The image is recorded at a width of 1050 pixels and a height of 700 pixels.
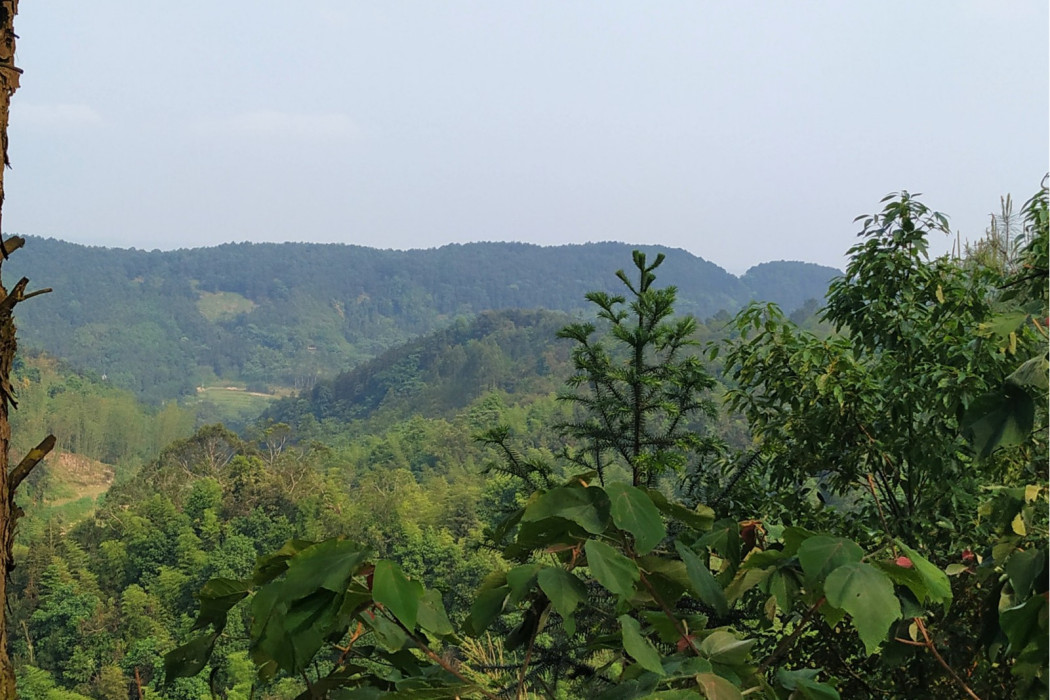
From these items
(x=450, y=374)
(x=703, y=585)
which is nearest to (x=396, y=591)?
(x=703, y=585)

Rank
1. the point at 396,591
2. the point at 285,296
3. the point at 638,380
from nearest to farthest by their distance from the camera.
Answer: the point at 396,591 → the point at 638,380 → the point at 285,296

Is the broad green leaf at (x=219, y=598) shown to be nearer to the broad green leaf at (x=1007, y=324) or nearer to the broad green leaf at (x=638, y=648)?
the broad green leaf at (x=638, y=648)

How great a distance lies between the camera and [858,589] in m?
0.66

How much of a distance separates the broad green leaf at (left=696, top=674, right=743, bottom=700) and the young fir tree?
2.11m

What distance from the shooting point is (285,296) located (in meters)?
98.5

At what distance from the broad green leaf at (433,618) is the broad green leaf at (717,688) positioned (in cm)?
22

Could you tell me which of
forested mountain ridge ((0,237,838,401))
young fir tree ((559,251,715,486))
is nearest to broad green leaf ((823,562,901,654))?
young fir tree ((559,251,715,486))

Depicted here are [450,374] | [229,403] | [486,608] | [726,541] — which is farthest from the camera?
[229,403]

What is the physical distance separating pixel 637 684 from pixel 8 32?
97cm

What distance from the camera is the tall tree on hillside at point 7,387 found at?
0.90m

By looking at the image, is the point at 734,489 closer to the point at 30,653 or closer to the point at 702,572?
the point at 702,572

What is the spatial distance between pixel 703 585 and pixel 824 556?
115 mm

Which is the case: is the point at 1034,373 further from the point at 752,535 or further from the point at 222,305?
the point at 222,305

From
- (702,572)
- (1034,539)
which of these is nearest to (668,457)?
(1034,539)
